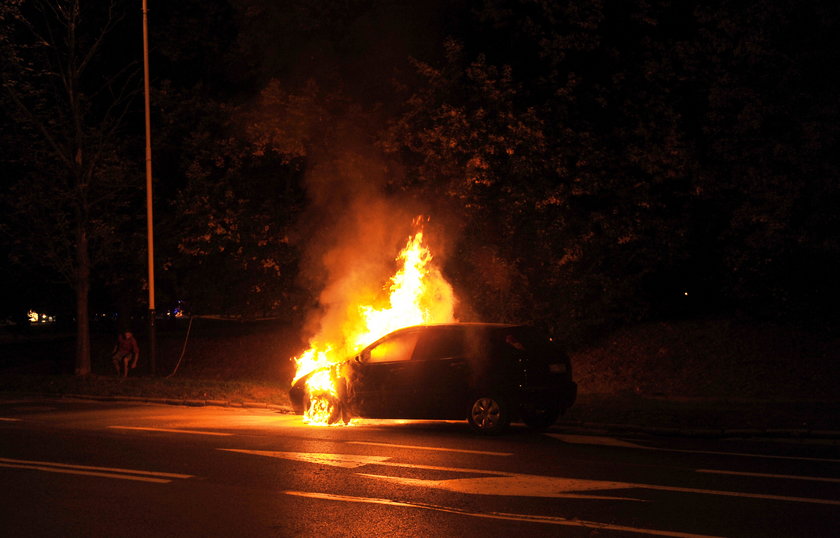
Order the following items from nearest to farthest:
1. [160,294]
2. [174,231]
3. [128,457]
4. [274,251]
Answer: [128,457] → [274,251] → [174,231] → [160,294]

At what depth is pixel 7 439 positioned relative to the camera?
41.1ft

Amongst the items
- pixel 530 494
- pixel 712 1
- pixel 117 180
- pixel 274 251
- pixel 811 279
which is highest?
pixel 712 1

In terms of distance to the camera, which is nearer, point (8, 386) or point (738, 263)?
point (738, 263)

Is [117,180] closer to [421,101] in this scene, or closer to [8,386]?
[8,386]

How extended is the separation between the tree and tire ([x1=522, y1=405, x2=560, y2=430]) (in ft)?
50.2

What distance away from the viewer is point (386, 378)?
14109 mm

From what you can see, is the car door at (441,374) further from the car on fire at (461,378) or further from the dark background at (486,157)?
the dark background at (486,157)

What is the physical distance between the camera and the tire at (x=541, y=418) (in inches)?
545

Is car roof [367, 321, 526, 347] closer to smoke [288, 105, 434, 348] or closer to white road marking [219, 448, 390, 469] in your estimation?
white road marking [219, 448, 390, 469]

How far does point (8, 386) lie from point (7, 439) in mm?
Answer: 10874

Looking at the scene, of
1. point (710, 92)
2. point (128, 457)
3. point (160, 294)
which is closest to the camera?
point (128, 457)

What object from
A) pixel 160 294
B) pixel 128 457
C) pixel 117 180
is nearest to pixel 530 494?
pixel 128 457

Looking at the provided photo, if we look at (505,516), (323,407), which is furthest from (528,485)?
(323,407)

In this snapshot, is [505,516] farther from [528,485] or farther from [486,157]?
[486,157]
